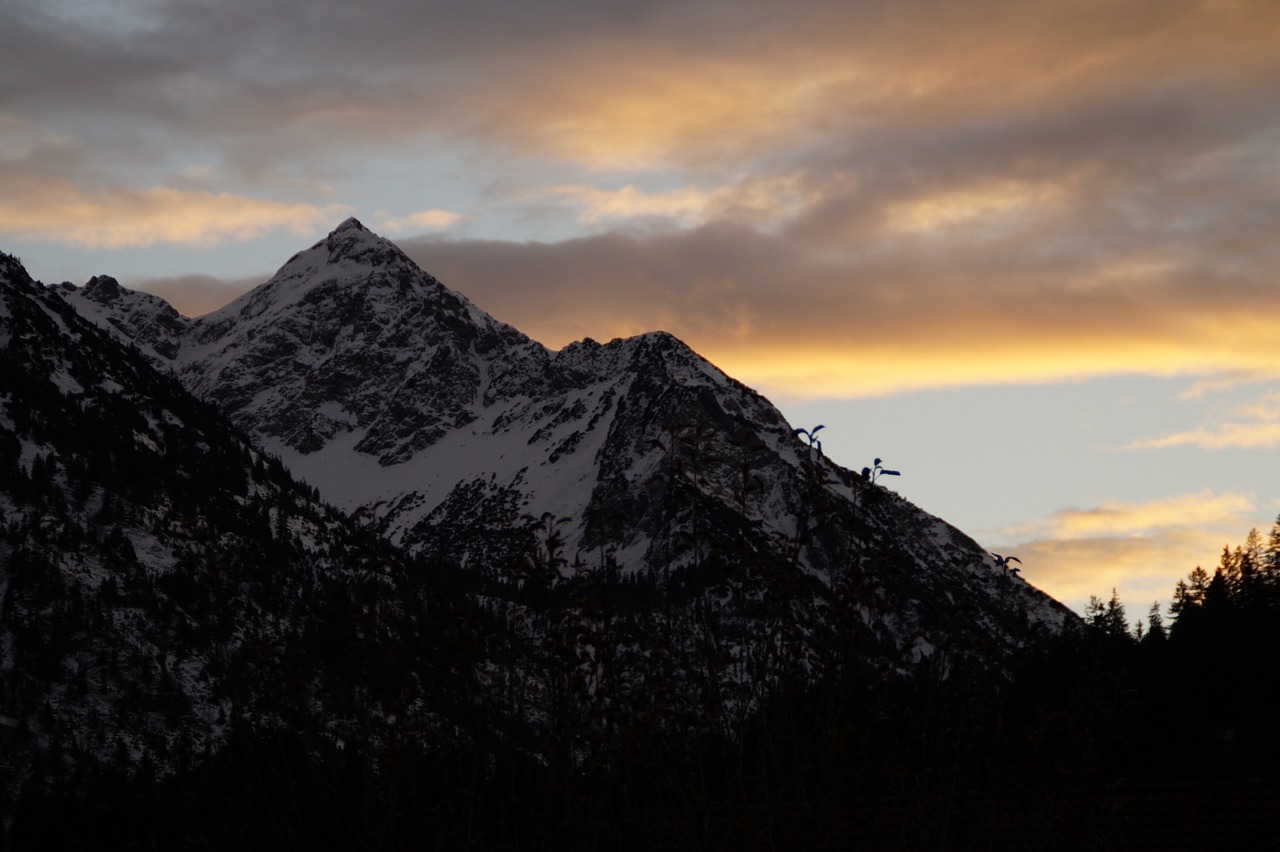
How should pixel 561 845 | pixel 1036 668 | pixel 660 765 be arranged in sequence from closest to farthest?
pixel 660 765, pixel 561 845, pixel 1036 668

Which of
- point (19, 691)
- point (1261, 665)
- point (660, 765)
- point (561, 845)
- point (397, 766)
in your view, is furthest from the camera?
point (19, 691)

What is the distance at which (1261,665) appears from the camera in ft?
256

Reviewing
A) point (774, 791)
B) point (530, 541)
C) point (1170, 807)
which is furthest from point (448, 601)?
point (1170, 807)

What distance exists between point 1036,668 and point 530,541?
7279cm

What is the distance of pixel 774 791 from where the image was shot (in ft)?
56.6

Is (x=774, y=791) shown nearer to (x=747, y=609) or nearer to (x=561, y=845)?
(x=747, y=609)

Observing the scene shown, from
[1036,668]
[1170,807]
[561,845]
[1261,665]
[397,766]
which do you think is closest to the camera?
[397,766]

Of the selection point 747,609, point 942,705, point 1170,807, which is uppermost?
point 747,609

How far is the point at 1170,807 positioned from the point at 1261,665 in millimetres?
48768

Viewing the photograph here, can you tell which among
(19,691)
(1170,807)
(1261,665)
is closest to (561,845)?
(1170,807)

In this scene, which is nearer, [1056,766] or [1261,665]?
[1056,766]

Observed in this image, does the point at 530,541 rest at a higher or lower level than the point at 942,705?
higher

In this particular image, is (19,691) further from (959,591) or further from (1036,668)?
(959,591)

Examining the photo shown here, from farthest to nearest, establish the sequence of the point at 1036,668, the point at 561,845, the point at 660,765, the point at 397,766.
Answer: the point at 1036,668, the point at 561,845, the point at 660,765, the point at 397,766
